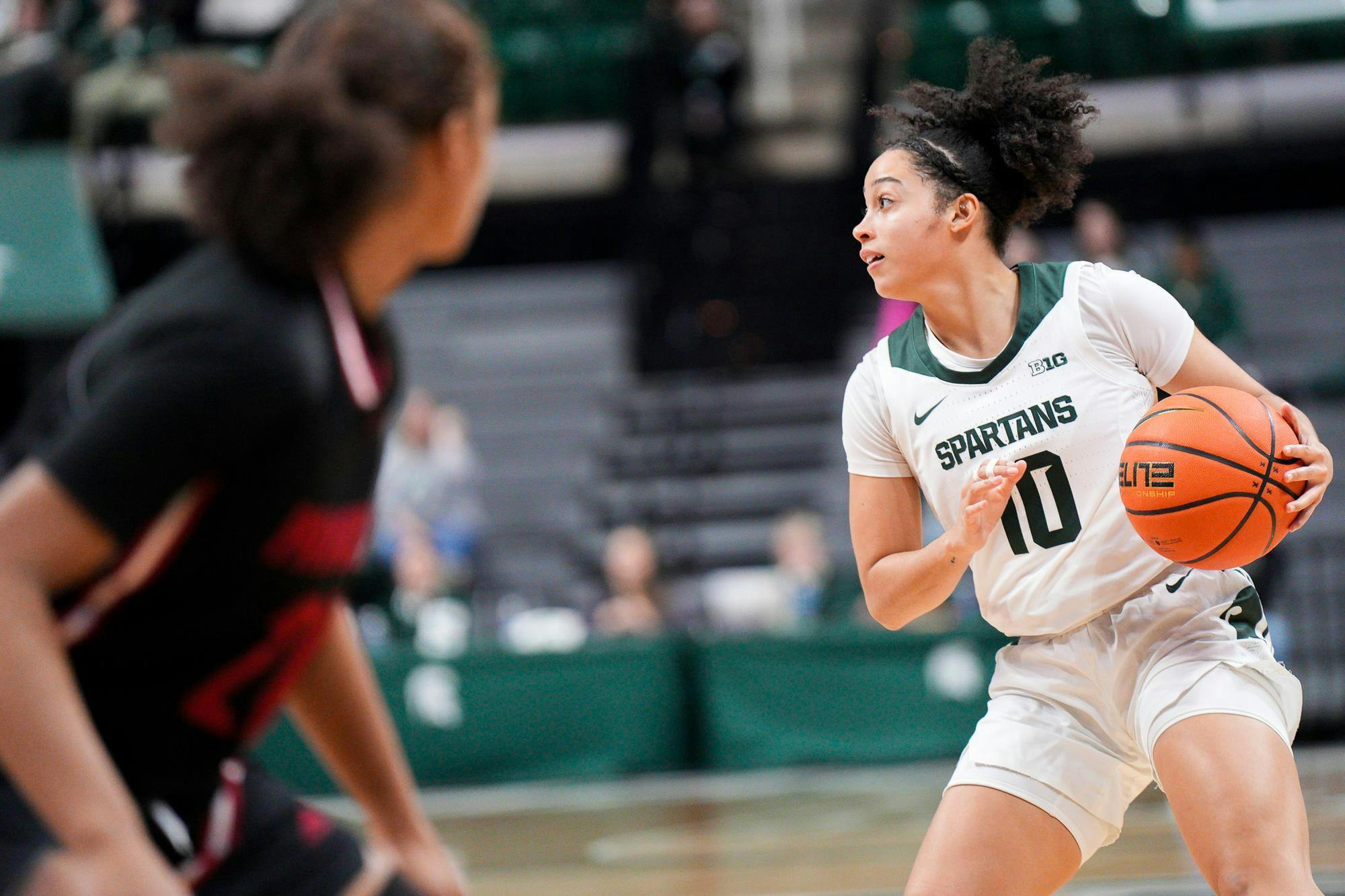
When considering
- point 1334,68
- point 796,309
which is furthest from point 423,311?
point 1334,68

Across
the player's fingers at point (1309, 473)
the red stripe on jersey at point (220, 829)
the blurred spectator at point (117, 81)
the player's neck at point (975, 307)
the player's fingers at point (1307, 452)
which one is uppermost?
the player's neck at point (975, 307)

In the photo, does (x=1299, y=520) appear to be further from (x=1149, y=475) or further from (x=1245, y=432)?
(x=1149, y=475)

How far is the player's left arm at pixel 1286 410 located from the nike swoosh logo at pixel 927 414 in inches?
17.1

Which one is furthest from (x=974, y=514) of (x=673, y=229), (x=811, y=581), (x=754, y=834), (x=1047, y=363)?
(x=673, y=229)

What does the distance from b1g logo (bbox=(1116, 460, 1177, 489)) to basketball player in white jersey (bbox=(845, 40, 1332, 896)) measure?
5.5 inches

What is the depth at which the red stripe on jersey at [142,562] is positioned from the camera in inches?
61.4

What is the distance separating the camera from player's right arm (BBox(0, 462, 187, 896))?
1.45 metres

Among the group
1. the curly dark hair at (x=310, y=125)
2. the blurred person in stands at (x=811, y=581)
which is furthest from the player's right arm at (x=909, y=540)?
the blurred person in stands at (x=811, y=581)

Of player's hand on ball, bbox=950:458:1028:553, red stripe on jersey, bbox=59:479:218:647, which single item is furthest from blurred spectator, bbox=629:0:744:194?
red stripe on jersey, bbox=59:479:218:647

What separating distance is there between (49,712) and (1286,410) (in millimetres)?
2233

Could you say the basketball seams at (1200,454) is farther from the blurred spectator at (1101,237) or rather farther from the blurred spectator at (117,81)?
the blurred spectator at (117,81)

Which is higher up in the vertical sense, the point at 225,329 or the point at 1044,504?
the point at 225,329

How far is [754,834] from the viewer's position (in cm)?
667

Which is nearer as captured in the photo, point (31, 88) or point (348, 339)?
point (348, 339)
